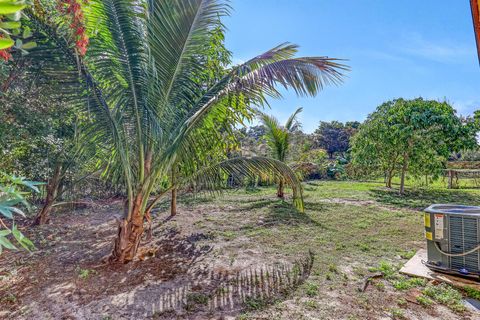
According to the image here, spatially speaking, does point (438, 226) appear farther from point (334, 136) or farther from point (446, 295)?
point (334, 136)

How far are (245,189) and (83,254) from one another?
28.4ft

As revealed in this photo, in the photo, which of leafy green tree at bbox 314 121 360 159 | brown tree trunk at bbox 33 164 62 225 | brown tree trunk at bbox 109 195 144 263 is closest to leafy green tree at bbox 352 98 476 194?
brown tree trunk at bbox 109 195 144 263

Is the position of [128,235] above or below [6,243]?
below

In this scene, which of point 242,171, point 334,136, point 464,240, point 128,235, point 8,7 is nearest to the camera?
point 8,7

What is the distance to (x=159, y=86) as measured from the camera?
3.58m

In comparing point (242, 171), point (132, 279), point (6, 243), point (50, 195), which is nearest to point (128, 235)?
point (132, 279)

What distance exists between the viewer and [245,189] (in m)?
12.5

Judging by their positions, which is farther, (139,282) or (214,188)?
(214,188)

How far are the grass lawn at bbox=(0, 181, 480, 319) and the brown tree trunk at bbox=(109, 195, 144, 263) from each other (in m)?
0.23

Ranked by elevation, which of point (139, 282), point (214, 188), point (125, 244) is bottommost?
point (139, 282)

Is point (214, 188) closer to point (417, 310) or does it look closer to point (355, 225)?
point (417, 310)

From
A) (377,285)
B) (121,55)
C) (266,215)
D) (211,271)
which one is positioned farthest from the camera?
(266,215)

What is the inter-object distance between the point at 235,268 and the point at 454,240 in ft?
9.56

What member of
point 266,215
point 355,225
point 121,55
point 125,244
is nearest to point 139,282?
point 125,244
